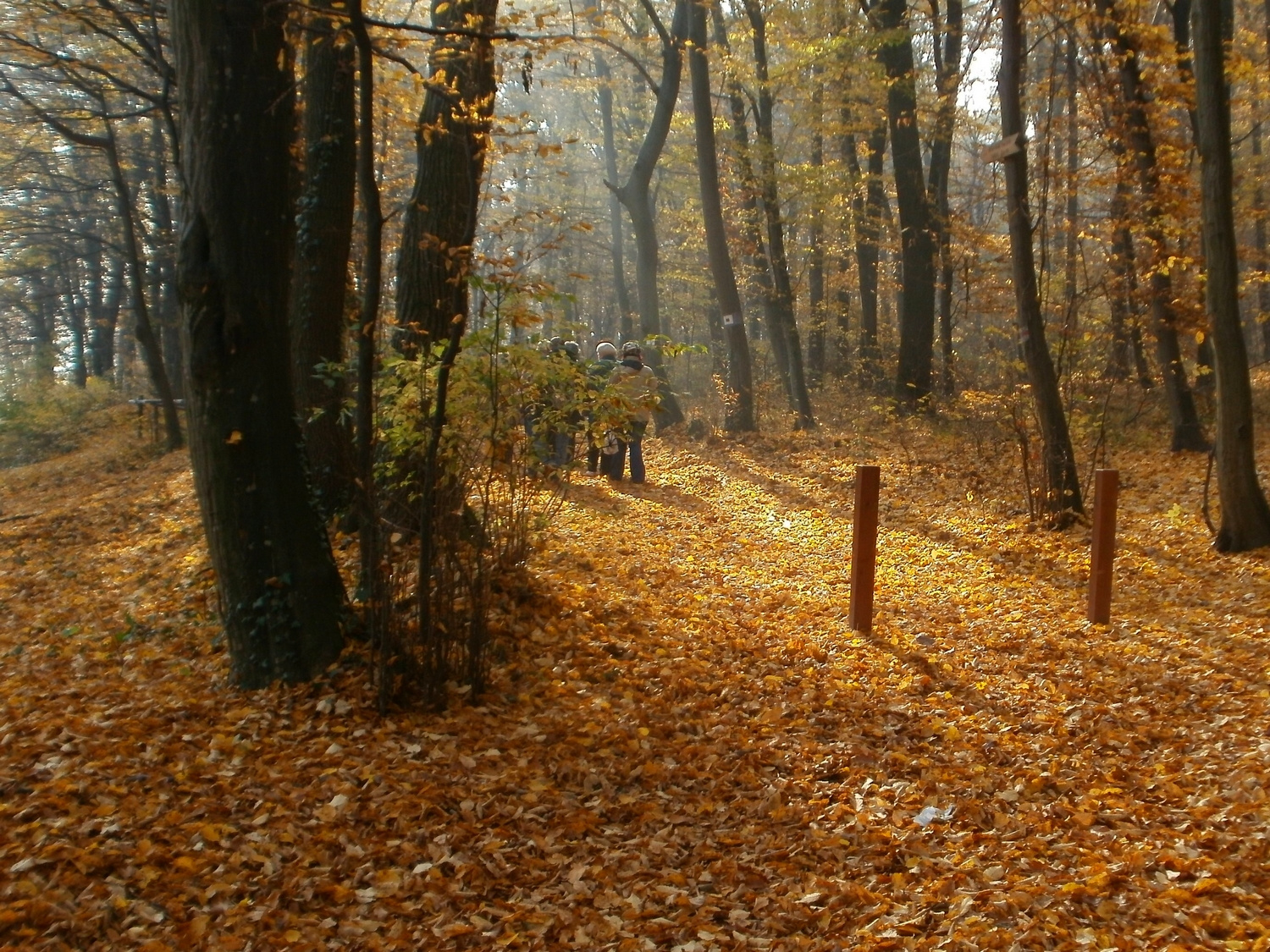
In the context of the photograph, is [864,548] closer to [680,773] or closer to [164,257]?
[680,773]

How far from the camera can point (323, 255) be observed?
838 cm

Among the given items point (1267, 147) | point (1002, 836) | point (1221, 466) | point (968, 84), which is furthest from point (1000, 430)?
point (1267, 147)

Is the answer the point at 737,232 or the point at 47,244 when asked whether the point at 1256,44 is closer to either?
the point at 737,232

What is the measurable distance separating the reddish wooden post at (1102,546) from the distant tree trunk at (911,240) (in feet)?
35.0

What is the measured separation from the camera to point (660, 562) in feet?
31.9

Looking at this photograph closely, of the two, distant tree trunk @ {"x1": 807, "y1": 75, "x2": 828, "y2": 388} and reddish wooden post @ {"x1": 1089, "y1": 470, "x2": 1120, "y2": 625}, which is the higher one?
distant tree trunk @ {"x1": 807, "y1": 75, "x2": 828, "y2": 388}

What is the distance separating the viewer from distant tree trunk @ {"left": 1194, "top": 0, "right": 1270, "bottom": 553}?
8.77 meters

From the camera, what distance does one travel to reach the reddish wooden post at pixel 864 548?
24.9 ft

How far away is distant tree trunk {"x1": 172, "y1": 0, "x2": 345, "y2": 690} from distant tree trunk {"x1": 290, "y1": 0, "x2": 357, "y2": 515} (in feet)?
7.25

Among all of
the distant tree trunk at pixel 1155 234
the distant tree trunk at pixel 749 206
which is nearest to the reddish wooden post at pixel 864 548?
the distant tree trunk at pixel 1155 234

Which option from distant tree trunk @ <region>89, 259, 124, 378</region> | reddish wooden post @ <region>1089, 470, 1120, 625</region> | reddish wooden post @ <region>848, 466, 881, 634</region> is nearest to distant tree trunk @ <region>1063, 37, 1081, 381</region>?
reddish wooden post @ <region>1089, 470, 1120, 625</region>

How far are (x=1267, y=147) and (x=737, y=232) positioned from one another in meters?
14.8

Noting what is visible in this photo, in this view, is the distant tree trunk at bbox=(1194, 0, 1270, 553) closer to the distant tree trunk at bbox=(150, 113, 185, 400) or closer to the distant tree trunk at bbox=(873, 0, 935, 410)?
the distant tree trunk at bbox=(873, 0, 935, 410)

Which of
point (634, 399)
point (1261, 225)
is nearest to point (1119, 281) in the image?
point (634, 399)
